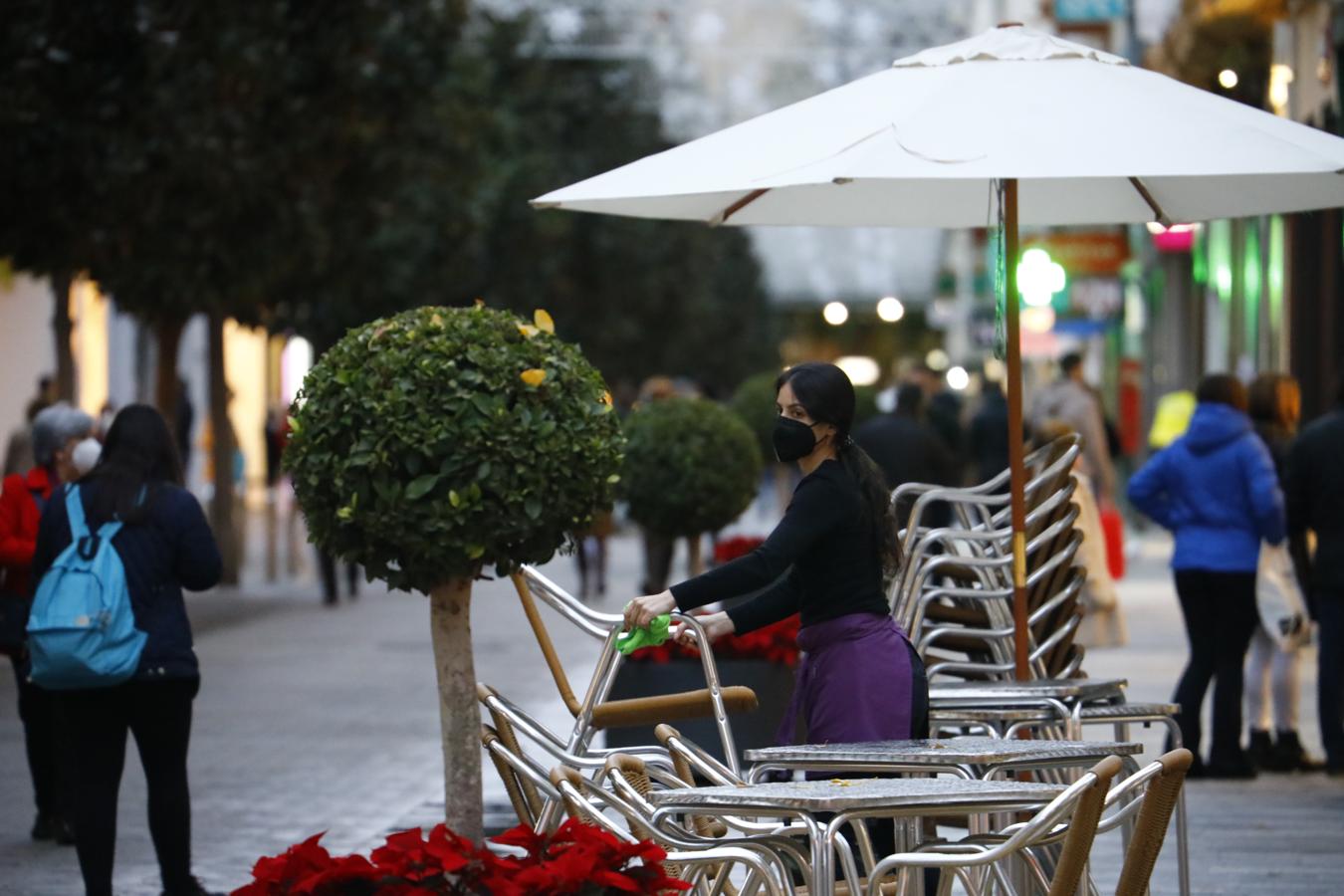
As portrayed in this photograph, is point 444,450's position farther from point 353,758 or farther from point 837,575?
point 353,758

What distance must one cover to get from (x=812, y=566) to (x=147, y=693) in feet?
8.43

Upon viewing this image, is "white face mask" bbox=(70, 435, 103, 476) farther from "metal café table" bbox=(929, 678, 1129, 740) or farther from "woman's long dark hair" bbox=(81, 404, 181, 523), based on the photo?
"metal café table" bbox=(929, 678, 1129, 740)

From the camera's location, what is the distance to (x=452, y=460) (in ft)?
23.0

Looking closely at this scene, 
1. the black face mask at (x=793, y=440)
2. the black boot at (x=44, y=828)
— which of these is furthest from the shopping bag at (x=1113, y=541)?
the black face mask at (x=793, y=440)

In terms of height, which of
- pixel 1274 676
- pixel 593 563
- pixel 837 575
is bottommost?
pixel 593 563

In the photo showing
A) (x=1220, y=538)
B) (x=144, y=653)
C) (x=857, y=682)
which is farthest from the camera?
(x=1220, y=538)

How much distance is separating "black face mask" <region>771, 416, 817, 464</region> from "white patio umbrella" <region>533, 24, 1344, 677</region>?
77 cm

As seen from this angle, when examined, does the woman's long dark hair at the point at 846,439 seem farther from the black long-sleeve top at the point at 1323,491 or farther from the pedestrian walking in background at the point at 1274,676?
the pedestrian walking in background at the point at 1274,676

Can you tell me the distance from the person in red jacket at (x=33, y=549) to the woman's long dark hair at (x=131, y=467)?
4.36 feet

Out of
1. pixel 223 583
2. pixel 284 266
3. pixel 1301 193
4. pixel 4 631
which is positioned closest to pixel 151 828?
pixel 4 631

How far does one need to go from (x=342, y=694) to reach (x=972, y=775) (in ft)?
31.4

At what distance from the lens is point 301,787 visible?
35.4 ft

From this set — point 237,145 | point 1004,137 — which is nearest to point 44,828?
point 1004,137

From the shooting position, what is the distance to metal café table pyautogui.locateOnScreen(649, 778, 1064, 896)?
14.5 ft
